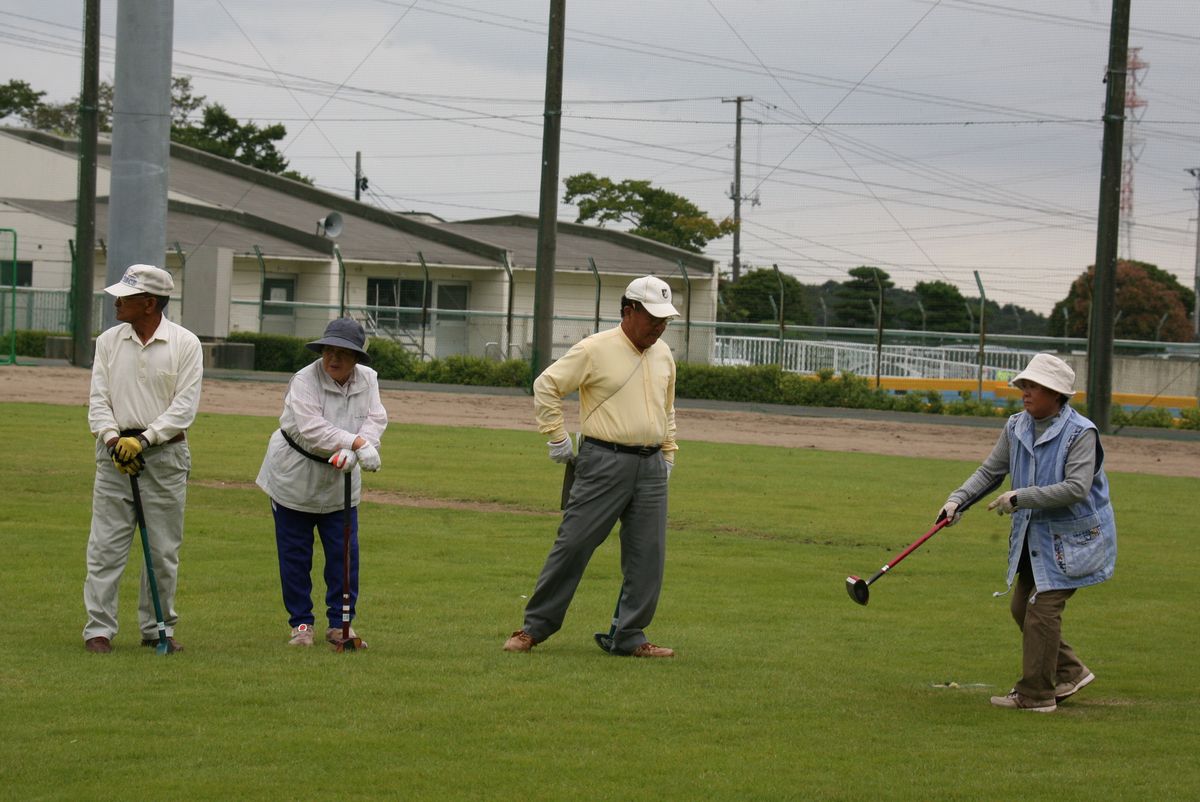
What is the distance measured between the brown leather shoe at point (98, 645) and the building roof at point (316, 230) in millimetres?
35016

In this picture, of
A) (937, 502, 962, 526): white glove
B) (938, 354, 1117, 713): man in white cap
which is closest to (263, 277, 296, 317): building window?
(937, 502, 962, 526): white glove

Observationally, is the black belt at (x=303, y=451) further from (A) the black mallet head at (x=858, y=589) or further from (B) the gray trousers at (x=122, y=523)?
(A) the black mallet head at (x=858, y=589)

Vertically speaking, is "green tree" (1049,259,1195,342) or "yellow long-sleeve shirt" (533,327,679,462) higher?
"green tree" (1049,259,1195,342)

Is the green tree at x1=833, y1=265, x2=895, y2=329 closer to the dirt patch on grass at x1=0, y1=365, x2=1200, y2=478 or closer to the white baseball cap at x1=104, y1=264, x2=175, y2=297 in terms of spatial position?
the dirt patch on grass at x1=0, y1=365, x2=1200, y2=478

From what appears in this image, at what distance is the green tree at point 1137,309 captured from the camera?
5412 centimetres

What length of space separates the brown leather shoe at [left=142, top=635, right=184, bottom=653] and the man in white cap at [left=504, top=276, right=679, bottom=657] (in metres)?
1.74

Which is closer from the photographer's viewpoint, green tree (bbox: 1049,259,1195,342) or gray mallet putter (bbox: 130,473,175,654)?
gray mallet putter (bbox: 130,473,175,654)

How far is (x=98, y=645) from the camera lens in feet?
25.7

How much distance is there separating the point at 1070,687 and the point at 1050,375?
5.27 ft

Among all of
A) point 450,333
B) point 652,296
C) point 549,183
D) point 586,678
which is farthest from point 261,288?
point 586,678

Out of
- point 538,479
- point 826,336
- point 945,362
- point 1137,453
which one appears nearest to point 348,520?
point 538,479

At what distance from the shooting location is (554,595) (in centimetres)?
825

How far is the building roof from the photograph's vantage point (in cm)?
4731

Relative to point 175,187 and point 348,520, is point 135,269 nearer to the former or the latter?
point 348,520
